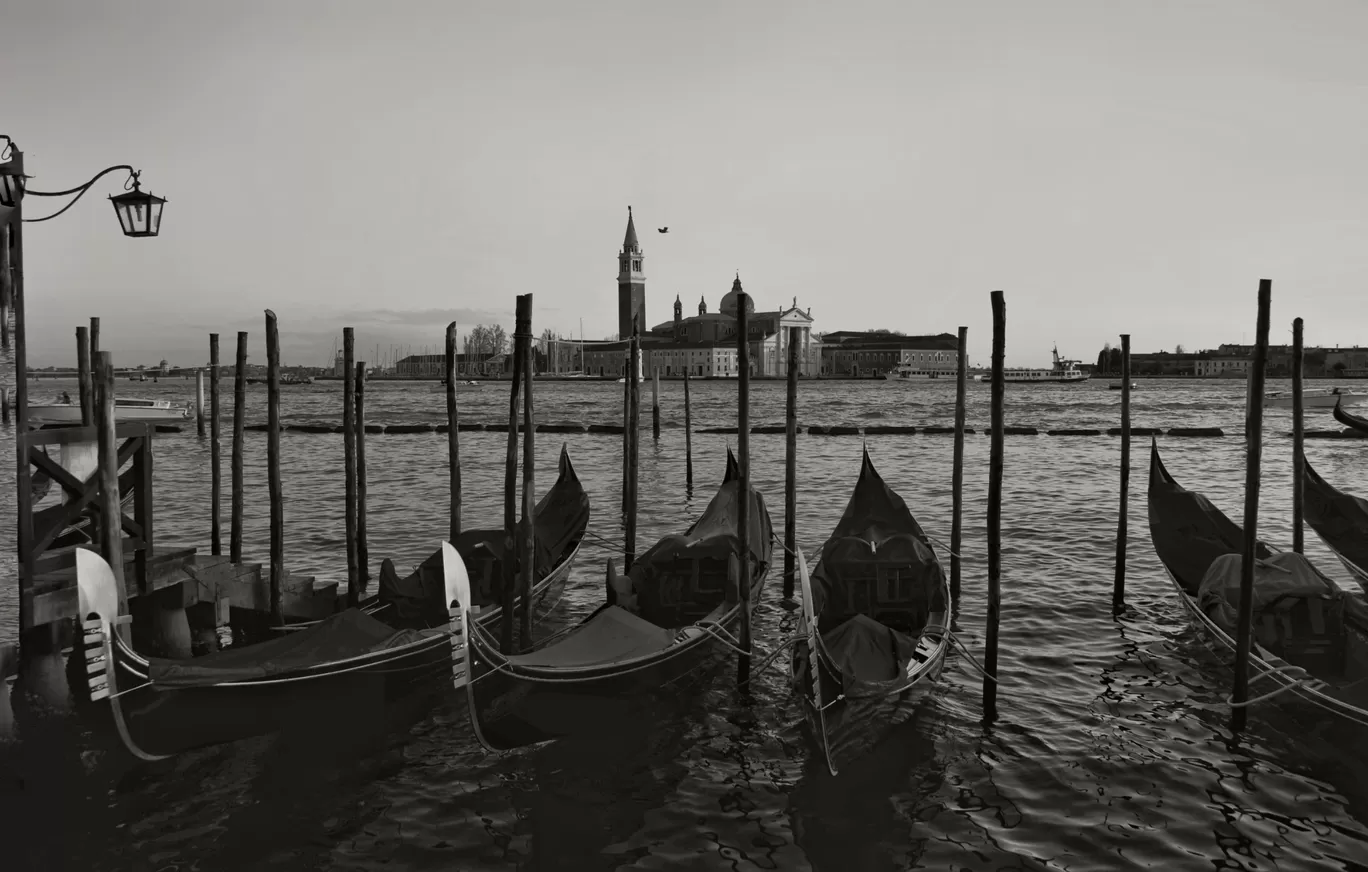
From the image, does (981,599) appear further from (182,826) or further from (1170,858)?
(182,826)

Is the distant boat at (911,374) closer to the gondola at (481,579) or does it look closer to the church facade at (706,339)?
the church facade at (706,339)

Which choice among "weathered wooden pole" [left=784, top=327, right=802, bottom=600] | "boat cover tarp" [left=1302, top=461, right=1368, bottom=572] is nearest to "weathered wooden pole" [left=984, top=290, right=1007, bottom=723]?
"weathered wooden pole" [left=784, top=327, right=802, bottom=600]

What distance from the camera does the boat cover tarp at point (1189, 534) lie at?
7.61 m

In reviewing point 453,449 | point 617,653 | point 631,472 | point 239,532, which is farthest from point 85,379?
point 617,653

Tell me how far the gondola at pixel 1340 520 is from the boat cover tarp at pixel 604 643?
5820mm

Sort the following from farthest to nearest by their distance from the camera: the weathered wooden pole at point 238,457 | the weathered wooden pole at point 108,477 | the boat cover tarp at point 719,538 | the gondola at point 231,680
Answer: the weathered wooden pole at point 238,457
the boat cover tarp at point 719,538
the weathered wooden pole at point 108,477
the gondola at point 231,680

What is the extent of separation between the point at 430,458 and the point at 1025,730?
18382mm

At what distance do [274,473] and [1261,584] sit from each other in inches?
283

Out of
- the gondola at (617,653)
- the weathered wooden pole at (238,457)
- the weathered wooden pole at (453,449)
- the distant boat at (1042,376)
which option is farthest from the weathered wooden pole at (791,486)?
the distant boat at (1042,376)

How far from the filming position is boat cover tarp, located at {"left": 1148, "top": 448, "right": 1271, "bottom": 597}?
7605mm

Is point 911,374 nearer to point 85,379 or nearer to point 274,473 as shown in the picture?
point 85,379

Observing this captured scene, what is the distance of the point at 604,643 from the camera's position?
5512 millimetres

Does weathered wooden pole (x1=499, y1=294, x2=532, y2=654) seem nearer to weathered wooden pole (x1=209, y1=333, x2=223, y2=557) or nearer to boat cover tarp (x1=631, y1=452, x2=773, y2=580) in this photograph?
boat cover tarp (x1=631, y1=452, x2=773, y2=580)

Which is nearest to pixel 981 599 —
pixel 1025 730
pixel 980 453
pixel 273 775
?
pixel 1025 730
